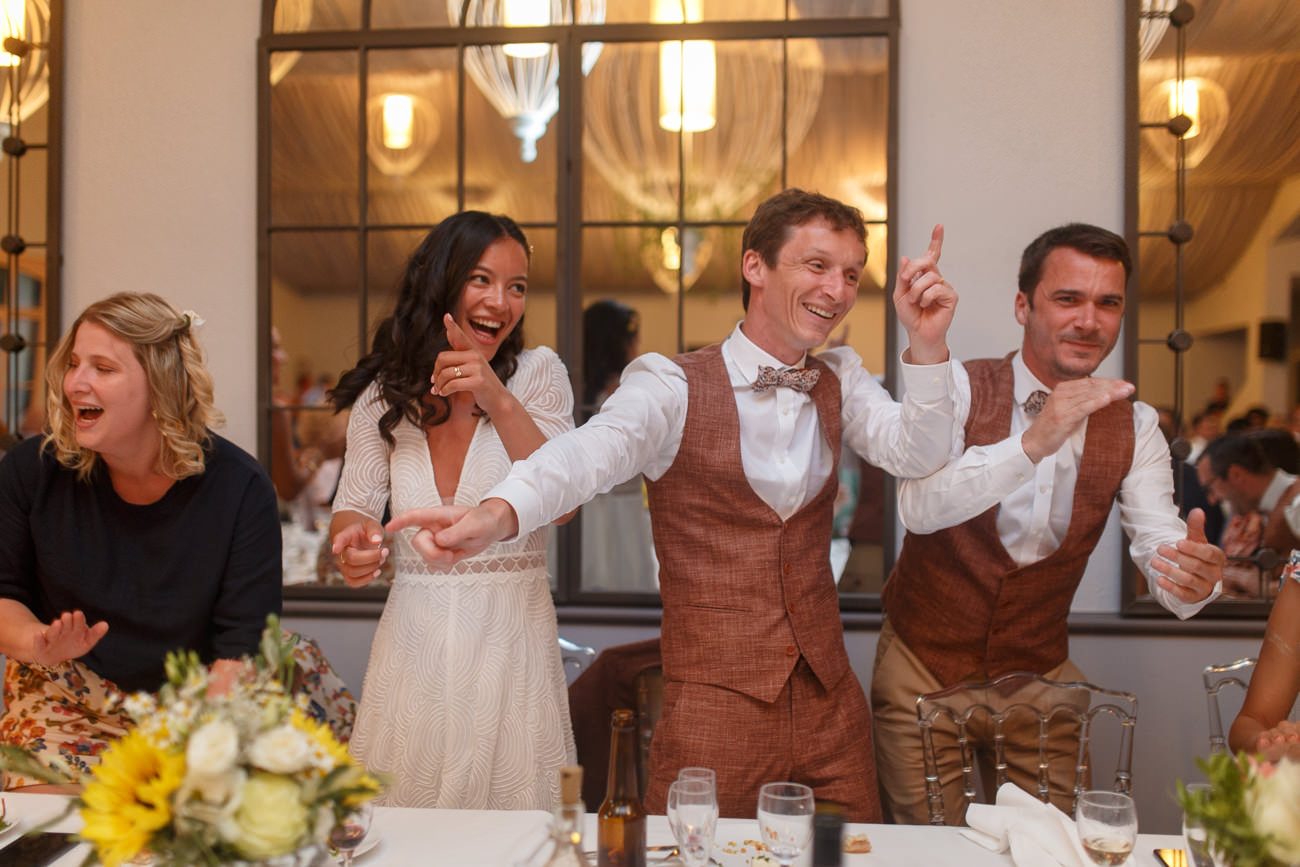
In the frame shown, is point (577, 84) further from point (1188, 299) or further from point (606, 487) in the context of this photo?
point (1188, 299)

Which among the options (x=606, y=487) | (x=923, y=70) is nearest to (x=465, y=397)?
(x=606, y=487)

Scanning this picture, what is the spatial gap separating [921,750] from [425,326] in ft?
4.96

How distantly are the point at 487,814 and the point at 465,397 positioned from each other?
0.90 m

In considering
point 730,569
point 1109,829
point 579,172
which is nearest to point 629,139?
point 579,172

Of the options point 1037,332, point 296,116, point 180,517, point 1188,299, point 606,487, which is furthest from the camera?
point 296,116

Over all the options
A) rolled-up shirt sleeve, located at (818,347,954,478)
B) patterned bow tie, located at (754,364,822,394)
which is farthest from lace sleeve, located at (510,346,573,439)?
rolled-up shirt sleeve, located at (818,347,954,478)

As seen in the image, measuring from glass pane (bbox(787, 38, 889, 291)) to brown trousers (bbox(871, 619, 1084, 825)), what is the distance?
1.11m

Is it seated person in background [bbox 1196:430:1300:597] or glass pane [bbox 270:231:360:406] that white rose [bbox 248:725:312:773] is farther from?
seated person in background [bbox 1196:430:1300:597]

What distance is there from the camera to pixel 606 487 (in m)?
1.92

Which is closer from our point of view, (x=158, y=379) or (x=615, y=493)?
(x=158, y=379)

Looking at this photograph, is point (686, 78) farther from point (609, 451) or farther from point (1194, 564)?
point (1194, 564)

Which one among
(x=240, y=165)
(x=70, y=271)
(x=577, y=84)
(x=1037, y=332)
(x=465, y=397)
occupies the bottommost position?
(x=465, y=397)

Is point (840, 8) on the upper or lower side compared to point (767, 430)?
upper

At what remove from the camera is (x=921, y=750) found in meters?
2.36
